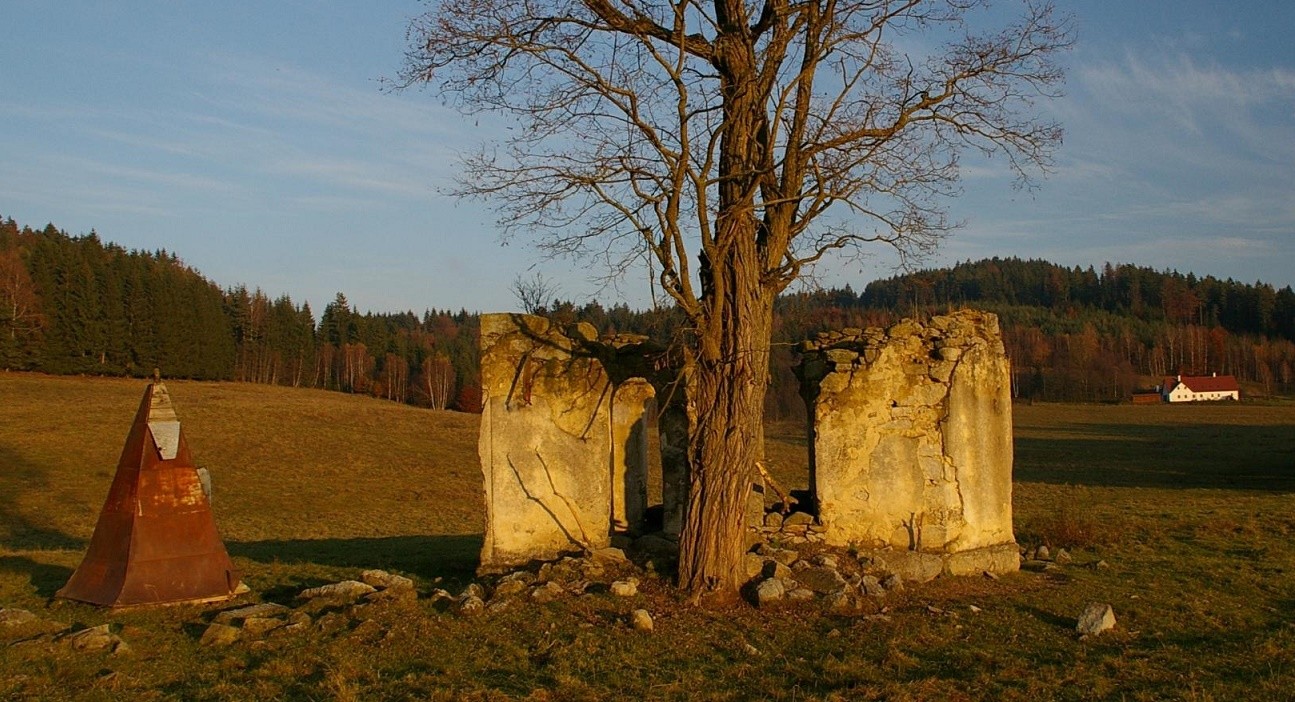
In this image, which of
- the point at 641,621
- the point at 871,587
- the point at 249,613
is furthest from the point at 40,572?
the point at 871,587

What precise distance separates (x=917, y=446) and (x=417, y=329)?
374ft

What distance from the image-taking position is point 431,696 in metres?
5.82

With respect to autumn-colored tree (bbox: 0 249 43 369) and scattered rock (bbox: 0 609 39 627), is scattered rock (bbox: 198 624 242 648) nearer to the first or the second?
scattered rock (bbox: 0 609 39 627)

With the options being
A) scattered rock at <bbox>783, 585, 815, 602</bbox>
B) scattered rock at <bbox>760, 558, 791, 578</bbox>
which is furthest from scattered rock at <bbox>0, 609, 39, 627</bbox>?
scattered rock at <bbox>783, 585, 815, 602</bbox>

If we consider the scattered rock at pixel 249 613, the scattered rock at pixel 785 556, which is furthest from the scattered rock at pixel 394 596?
the scattered rock at pixel 785 556

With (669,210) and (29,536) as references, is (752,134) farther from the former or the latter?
(29,536)

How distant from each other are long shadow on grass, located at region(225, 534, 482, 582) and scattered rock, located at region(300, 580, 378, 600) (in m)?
1.56

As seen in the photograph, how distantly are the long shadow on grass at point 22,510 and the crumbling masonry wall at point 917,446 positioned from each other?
14.6m

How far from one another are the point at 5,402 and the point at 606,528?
43.7 metres

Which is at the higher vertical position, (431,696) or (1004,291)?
(1004,291)

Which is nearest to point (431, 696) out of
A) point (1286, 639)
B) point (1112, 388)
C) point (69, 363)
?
point (1286, 639)

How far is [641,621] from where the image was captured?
744cm

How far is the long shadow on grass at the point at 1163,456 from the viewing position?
29.8m

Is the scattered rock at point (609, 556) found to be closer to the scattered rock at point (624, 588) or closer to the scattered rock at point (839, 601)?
the scattered rock at point (624, 588)
